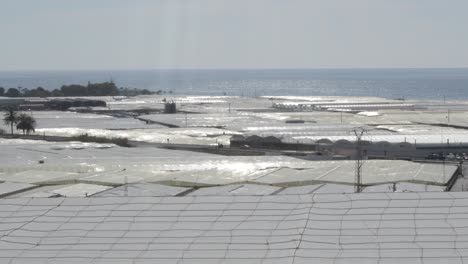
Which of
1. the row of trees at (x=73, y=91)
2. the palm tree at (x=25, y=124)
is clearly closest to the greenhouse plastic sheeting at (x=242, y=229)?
the palm tree at (x=25, y=124)

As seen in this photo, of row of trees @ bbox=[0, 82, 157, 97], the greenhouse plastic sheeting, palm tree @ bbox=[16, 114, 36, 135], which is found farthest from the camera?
row of trees @ bbox=[0, 82, 157, 97]

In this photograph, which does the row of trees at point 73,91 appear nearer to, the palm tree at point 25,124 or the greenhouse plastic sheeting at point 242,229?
the palm tree at point 25,124

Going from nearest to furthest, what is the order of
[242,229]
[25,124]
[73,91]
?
1. [242,229]
2. [25,124]
3. [73,91]

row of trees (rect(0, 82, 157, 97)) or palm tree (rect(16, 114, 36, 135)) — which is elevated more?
row of trees (rect(0, 82, 157, 97))

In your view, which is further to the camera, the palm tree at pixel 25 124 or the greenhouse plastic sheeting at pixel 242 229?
the palm tree at pixel 25 124

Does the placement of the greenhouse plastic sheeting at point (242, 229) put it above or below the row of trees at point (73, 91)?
below

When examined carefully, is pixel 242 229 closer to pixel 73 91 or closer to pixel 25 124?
pixel 25 124

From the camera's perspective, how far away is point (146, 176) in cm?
1388

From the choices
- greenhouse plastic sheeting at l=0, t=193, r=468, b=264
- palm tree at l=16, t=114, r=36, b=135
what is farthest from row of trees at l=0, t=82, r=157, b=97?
greenhouse plastic sheeting at l=0, t=193, r=468, b=264

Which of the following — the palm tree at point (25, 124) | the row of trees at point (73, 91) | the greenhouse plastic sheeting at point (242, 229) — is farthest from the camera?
the row of trees at point (73, 91)

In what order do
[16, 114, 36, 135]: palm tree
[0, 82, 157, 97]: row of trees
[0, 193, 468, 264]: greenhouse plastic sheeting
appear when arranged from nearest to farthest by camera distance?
[0, 193, 468, 264]: greenhouse plastic sheeting, [16, 114, 36, 135]: palm tree, [0, 82, 157, 97]: row of trees

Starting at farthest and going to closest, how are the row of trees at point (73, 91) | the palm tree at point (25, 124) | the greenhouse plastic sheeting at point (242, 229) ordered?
→ the row of trees at point (73, 91) < the palm tree at point (25, 124) < the greenhouse plastic sheeting at point (242, 229)

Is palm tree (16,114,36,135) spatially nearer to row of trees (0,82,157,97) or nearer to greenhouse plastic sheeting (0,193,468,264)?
greenhouse plastic sheeting (0,193,468,264)

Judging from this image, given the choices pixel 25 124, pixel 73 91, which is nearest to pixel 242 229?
pixel 25 124
